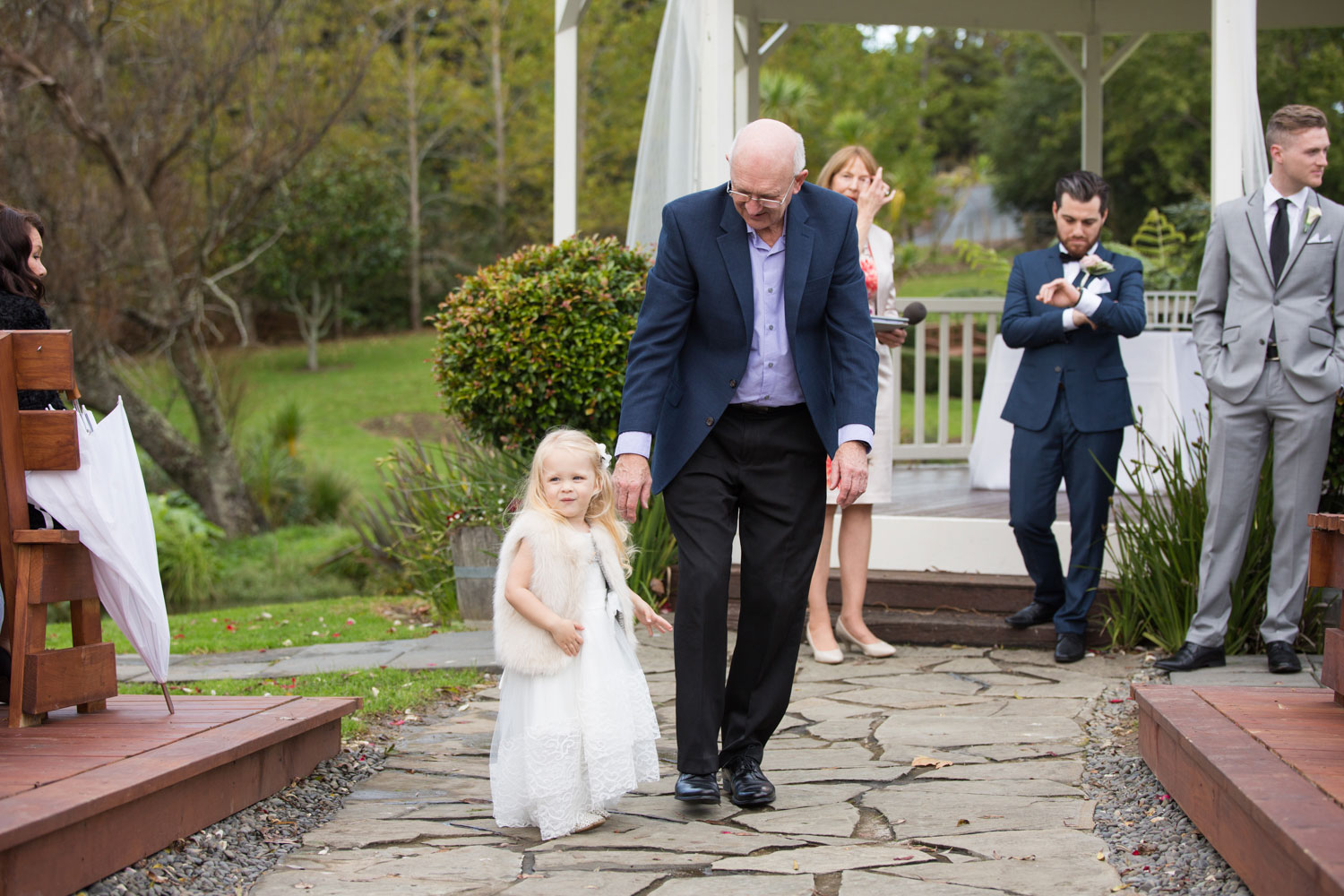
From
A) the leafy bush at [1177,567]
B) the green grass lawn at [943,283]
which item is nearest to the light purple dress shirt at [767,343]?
the leafy bush at [1177,567]

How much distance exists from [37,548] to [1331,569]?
3089 millimetres

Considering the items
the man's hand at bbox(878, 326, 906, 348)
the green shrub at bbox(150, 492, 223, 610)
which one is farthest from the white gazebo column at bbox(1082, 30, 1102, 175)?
the green shrub at bbox(150, 492, 223, 610)

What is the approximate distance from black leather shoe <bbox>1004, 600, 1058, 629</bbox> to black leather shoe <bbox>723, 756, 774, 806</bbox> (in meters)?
2.23

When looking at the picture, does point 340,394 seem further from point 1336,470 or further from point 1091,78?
point 1336,470

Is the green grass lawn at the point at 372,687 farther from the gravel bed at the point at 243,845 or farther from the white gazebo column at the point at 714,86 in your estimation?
the white gazebo column at the point at 714,86

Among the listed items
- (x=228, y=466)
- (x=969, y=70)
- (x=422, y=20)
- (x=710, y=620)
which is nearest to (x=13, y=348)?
(x=710, y=620)

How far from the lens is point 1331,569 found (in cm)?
328

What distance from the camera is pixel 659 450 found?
3.31 metres

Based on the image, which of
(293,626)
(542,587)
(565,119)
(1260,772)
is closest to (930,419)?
(565,119)

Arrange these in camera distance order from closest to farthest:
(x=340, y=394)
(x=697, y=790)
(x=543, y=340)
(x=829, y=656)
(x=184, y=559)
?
(x=697, y=790) < (x=829, y=656) < (x=543, y=340) < (x=184, y=559) < (x=340, y=394)

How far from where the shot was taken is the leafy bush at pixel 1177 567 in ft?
A: 15.6

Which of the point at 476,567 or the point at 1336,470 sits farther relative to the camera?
the point at 476,567

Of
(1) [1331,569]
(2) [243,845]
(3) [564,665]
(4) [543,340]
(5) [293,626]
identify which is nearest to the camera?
(2) [243,845]

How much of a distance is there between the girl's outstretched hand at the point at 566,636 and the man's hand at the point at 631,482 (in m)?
0.30
